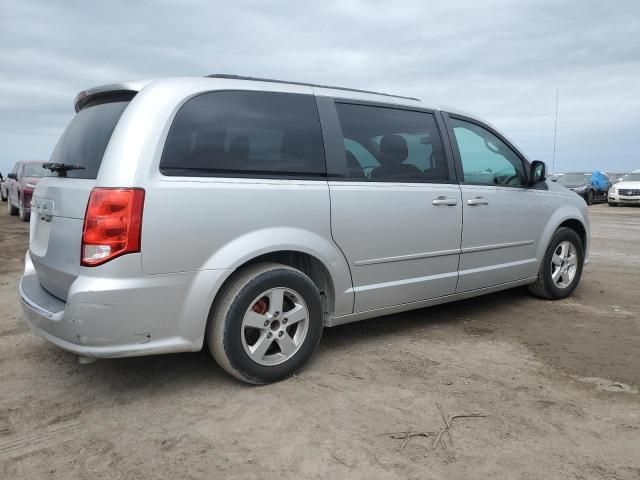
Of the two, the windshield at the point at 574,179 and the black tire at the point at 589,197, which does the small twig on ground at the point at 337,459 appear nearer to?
the black tire at the point at 589,197

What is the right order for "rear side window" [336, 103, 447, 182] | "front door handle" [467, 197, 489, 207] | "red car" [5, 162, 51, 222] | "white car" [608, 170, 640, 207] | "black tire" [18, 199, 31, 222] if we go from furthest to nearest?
"white car" [608, 170, 640, 207] < "black tire" [18, 199, 31, 222] < "red car" [5, 162, 51, 222] < "front door handle" [467, 197, 489, 207] < "rear side window" [336, 103, 447, 182]

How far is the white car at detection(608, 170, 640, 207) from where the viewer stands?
21812mm

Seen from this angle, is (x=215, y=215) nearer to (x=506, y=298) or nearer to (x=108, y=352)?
(x=108, y=352)

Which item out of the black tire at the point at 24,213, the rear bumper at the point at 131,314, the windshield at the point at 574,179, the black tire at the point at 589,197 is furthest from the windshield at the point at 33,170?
the black tire at the point at 589,197

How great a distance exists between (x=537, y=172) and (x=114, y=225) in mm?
3732

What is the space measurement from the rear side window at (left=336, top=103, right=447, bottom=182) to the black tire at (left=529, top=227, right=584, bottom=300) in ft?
5.52

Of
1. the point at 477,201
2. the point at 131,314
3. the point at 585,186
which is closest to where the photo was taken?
the point at 131,314

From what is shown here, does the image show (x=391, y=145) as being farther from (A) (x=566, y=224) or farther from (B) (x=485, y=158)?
(A) (x=566, y=224)

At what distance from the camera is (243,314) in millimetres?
3143

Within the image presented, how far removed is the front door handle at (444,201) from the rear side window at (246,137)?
1014mm

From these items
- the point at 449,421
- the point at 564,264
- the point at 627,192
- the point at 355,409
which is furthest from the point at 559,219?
the point at 627,192

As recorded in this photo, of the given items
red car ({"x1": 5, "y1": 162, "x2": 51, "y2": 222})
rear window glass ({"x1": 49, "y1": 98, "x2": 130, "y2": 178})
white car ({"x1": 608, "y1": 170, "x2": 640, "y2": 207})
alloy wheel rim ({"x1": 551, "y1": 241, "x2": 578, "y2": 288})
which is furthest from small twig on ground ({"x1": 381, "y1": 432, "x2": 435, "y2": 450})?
white car ({"x1": 608, "y1": 170, "x2": 640, "y2": 207})

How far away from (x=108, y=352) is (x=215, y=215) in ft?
2.92

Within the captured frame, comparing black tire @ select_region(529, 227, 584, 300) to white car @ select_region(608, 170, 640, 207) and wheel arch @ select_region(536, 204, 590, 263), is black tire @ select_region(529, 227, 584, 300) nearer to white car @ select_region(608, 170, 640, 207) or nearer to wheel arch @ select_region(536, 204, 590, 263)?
wheel arch @ select_region(536, 204, 590, 263)
